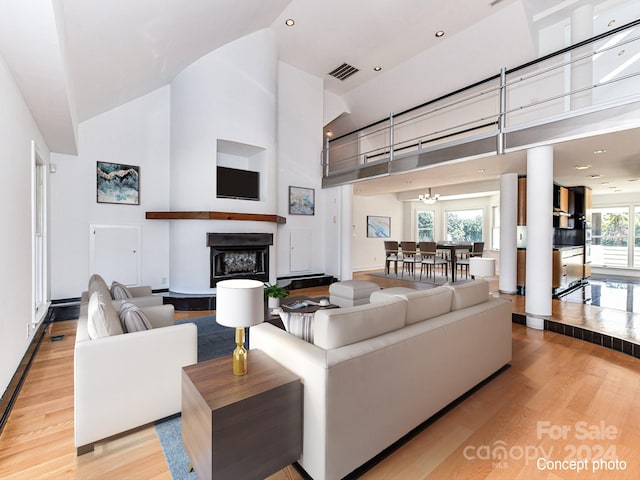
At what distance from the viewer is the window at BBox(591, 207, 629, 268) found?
30.3 feet

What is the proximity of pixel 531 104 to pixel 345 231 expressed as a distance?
423cm

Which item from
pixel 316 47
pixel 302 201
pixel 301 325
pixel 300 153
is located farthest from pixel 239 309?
pixel 316 47

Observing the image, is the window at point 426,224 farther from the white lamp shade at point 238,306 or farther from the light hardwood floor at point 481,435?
the white lamp shade at point 238,306

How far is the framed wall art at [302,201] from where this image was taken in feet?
23.3

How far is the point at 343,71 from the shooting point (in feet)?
24.4

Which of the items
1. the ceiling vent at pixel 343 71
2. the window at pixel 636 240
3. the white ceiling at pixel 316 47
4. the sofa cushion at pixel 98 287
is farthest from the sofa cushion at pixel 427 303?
the window at pixel 636 240

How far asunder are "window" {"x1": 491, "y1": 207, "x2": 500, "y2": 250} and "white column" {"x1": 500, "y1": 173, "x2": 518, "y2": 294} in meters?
4.42

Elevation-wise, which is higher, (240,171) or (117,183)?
(240,171)

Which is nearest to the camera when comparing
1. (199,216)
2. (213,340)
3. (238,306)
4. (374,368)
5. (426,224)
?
(238,306)

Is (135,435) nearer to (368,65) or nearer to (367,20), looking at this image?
(367,20)

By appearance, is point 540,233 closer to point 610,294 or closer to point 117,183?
point 610,294

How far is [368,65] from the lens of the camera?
23.6ft

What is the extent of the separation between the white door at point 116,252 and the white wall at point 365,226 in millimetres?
6176

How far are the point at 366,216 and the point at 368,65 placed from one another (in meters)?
4.58
